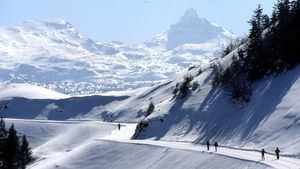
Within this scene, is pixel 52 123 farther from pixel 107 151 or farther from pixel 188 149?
pixel 188 149

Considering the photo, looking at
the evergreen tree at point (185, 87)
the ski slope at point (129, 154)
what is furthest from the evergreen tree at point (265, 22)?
the ski slope at point (129, 154)

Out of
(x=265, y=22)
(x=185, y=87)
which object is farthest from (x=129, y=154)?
(x=265, y=22)

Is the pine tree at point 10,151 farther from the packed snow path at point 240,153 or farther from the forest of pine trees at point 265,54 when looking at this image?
the forest of pine trees at point 265,54

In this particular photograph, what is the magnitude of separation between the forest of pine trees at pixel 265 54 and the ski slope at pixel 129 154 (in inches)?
558

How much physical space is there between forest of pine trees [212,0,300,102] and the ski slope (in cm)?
1417

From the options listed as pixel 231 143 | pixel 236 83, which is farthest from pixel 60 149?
pixel 231 143

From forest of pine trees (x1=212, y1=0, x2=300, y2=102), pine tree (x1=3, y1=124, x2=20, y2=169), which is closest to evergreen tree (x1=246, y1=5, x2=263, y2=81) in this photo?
forest of pine trees (x1=212, y1=0, x2=300, y2=102)

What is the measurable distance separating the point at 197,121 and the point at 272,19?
79.6ft

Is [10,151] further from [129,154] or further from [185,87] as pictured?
[185,87]

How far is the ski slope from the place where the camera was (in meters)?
59.4

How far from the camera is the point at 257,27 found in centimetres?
9244

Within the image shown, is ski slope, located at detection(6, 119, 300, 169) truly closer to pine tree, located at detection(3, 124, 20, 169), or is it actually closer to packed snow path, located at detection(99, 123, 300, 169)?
packed snow path, located at detection(99, 123, 300, 169)

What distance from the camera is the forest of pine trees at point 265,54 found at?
267 feet

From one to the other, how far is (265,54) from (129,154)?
2588cm
